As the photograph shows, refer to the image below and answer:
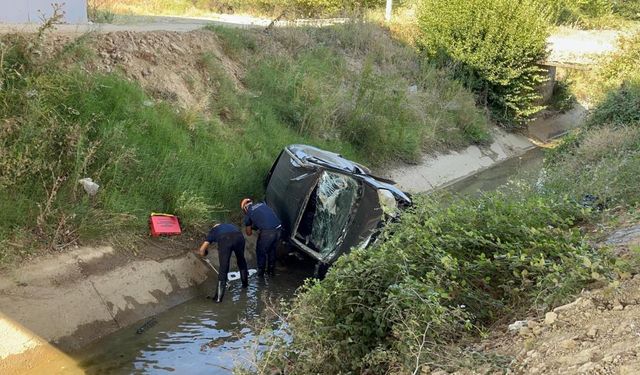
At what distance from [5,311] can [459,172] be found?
51.5 ft

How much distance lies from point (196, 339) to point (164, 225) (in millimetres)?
2463

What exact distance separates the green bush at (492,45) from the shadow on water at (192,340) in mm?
17739

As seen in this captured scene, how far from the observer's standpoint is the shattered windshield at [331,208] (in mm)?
9773

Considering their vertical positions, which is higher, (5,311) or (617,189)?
(617,189)

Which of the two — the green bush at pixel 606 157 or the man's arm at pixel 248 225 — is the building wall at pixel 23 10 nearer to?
the man's arm at pixel 248 225

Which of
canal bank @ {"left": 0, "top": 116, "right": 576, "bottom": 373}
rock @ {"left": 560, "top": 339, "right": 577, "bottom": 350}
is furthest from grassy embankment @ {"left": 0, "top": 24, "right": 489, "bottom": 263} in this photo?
rock @ {"left": 560, "top": 339, "right": 577, "bottom": 350}

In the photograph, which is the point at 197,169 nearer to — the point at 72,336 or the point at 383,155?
the point at 72,336

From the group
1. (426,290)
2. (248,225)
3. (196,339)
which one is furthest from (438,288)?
(248,225)

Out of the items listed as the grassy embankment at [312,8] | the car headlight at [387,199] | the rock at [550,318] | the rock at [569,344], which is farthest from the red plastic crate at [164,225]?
the grassy embankment at [312,8]

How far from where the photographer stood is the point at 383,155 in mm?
17953

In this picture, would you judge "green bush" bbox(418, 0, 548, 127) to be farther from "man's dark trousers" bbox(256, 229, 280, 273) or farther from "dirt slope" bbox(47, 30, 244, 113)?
"man's dark trousers" bbox(256, 229, 280, 273)

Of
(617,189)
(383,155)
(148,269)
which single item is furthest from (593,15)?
(148,269)

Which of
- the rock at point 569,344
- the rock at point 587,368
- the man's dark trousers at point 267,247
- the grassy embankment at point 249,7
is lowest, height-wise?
the man's dark trousers at point 267,247

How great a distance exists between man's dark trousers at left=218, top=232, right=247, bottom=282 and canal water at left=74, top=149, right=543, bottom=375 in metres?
0.48
